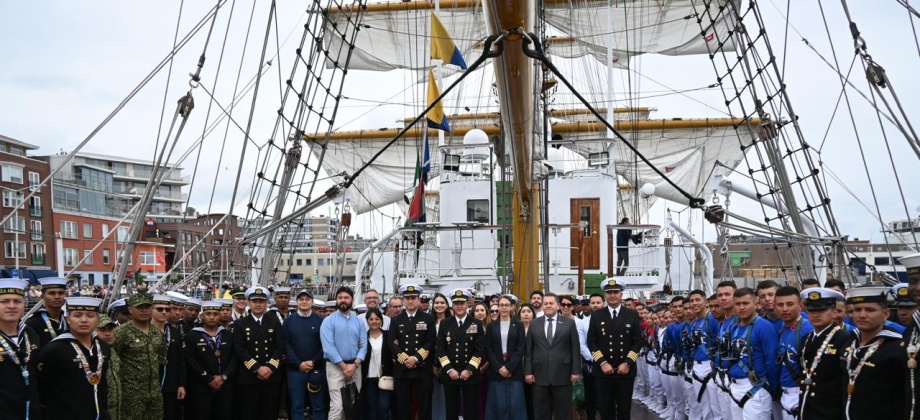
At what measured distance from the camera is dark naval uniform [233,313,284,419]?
7.42 metres

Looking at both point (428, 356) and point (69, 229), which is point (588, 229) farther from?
point (69, 229)

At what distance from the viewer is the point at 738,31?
938cm

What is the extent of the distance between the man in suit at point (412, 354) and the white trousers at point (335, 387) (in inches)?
21.2

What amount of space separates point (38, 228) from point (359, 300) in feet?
106

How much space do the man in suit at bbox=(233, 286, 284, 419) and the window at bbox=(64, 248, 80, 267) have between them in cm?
3856

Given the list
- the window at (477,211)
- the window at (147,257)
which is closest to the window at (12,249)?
the window at (147,257)

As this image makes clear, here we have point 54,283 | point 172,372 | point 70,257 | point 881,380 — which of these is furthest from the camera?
point 70,257

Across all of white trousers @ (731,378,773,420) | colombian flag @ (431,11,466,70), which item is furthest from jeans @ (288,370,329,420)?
white trousers @ (731,378,773,420)

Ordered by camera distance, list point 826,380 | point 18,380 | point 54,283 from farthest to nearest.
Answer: point 54,283 < point 826,380 < point 18,380

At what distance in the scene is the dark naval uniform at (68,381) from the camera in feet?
16.3

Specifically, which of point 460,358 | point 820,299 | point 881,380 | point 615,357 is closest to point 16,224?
point 460,358

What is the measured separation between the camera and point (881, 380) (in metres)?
4.25

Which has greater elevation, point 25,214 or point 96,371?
point 25,214

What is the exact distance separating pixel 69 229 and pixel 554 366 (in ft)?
136
